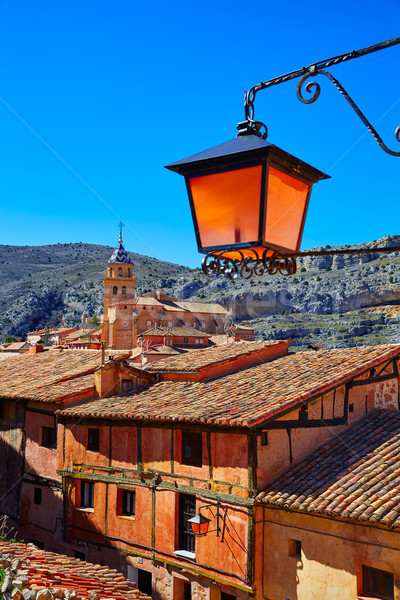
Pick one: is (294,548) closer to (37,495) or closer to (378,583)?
(378,583)

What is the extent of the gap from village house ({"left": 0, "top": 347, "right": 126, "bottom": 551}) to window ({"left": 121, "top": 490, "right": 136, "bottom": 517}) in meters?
2.66

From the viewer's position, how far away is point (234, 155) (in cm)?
303

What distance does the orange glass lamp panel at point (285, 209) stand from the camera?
3.11 metres

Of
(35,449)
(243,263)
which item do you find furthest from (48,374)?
(243,263)

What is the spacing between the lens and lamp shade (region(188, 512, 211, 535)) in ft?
40.7

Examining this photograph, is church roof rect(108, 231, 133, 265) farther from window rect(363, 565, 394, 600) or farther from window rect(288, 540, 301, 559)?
window rect(363, 565, 394, 600)

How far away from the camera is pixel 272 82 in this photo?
10.1 feet

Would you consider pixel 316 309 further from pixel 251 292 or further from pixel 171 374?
pixel 171 374

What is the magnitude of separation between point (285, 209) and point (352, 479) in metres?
9.63

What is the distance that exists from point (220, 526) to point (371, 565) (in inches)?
139

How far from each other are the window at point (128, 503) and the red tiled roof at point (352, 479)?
184 inches

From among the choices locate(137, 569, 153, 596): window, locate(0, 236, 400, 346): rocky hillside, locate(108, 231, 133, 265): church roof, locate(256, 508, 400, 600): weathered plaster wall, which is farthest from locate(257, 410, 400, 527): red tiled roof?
locate(108, 231, 133, 265): church roof

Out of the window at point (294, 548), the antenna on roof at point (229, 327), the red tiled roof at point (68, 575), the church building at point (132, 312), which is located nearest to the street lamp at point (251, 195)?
the red tiled roof at point (68, 575)

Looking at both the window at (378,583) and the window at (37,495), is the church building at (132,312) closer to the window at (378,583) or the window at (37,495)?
the window at (37,495)
